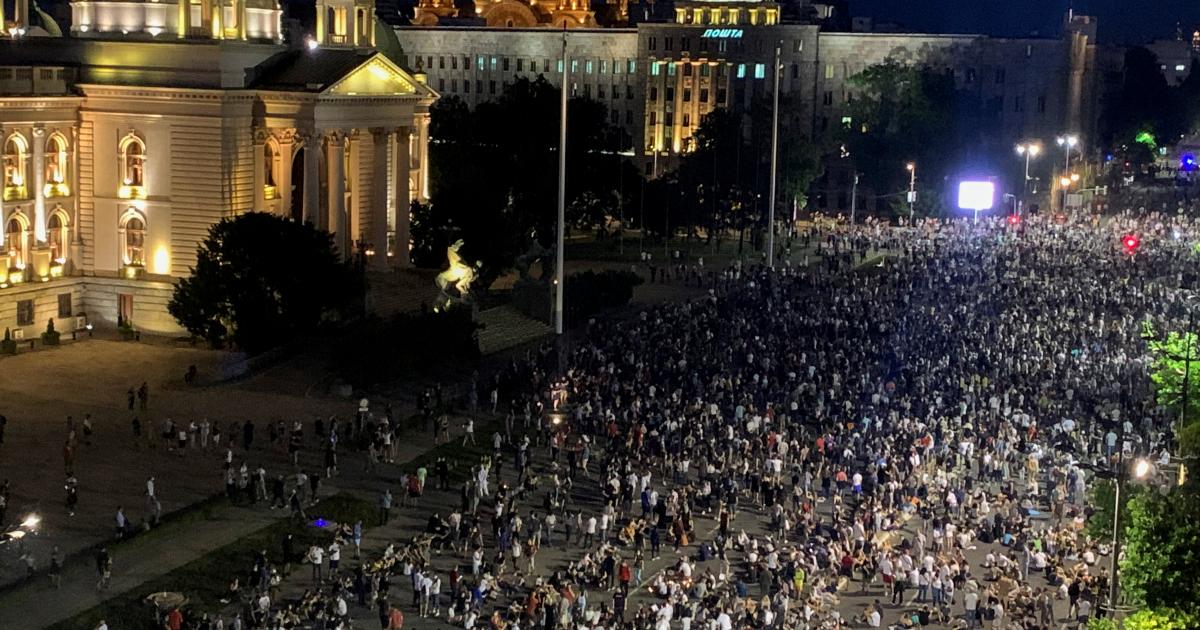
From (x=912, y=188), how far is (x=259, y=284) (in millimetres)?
71194

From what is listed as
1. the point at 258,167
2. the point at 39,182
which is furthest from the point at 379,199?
the point at 39,182

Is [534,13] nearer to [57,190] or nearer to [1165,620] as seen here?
[57,190]

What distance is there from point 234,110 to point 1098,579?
4406cm

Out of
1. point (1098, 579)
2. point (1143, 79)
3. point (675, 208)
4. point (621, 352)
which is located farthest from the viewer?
point (1143, 79)

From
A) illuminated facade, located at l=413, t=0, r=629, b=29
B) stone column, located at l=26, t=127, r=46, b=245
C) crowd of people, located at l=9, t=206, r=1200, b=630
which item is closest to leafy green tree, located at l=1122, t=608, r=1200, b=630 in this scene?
crowd of people, located at l=9, t=206, r=1200, b=630

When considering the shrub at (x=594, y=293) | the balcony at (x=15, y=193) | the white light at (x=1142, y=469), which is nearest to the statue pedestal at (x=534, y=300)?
the shrub at (x=594, y=293)

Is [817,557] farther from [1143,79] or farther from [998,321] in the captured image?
[1143,79]

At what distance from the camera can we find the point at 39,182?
67625mm

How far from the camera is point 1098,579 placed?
36531 millimetres

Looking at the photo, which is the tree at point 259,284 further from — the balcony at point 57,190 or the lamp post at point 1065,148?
the lamp post at point 1065,148

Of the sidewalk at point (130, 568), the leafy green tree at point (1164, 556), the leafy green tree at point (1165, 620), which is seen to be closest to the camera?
the leafy green tree at point (1165, 620)

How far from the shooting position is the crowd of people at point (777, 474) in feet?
118

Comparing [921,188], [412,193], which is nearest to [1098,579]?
[412,193]

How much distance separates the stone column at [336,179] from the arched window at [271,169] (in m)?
2.30
